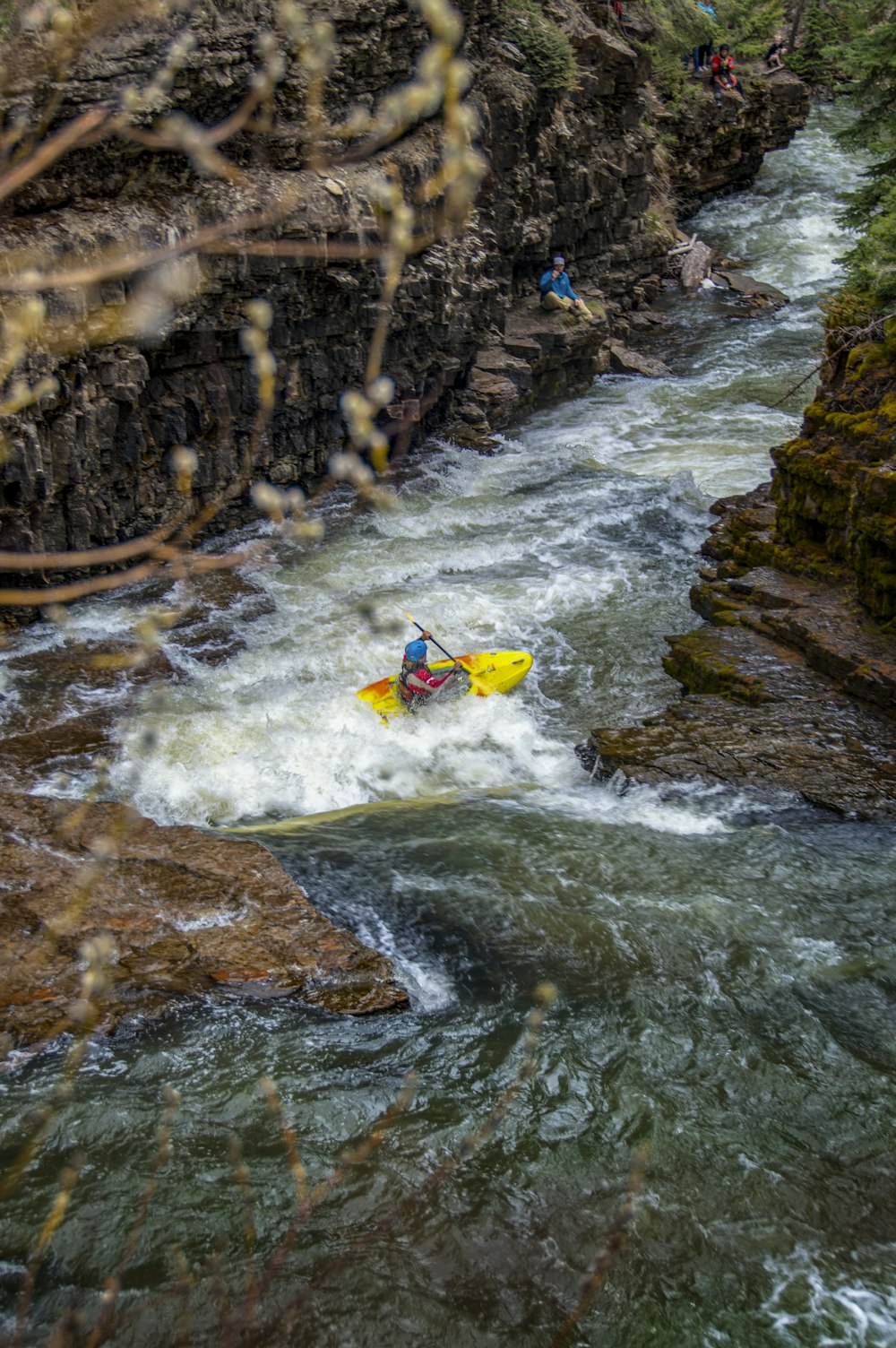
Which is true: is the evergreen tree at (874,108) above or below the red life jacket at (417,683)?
above

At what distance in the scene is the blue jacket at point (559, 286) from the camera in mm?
17922

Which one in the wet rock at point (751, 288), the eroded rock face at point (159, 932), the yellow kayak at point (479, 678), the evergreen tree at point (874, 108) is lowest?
the yellow kayak at point (479, 678)

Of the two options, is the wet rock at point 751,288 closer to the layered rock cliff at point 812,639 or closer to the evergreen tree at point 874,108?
the evergreen tree at point 874,108

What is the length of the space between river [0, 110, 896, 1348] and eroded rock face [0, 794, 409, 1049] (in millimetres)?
Result: 202

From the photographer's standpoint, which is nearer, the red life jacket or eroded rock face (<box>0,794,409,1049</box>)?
eroded rock face (<box>0,794,409,1049</box>)

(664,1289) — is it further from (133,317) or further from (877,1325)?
(133,317)

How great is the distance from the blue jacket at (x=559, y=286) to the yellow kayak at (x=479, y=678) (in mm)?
9437

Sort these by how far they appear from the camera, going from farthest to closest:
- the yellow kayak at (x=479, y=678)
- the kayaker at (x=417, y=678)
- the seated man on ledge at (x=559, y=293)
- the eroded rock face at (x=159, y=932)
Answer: the seated man on ledge at (x=559, y=293)
the yellow kayak at (x=479, y=678)
the kayaker at (x=417, y=678)
the eroded rock face at (x=159, y=932)

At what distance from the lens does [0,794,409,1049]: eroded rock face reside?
5.85m

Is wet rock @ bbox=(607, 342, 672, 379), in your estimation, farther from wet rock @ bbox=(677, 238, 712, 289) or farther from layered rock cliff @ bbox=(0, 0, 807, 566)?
wet rock @ bbox=(677, 238, 712, 289)

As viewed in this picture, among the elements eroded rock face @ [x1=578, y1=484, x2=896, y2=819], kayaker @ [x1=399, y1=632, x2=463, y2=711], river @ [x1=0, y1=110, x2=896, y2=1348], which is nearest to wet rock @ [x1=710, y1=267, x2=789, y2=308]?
river @ [x1=0, y1=110, x2=896, y2=1348]

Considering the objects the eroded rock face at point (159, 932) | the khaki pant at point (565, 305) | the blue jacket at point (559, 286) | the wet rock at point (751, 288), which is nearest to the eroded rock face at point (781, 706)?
the eroded rock face at point (159, 932)

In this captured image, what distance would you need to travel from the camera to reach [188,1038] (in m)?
5.64

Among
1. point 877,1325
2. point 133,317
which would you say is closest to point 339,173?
point 133,317
